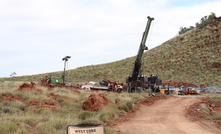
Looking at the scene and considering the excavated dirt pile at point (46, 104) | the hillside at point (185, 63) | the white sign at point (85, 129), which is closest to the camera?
the white sign at point (85, 129)

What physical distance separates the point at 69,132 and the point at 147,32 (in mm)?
24906

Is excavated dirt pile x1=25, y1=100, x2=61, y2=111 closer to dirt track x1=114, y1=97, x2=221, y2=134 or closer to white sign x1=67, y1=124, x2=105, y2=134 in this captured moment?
dirt track x1=114, y1=97, x2=221, y2=134

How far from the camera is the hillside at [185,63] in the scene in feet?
180

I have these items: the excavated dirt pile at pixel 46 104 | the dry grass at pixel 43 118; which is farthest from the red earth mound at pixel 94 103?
the excavated dirt pile at pixel 46 104

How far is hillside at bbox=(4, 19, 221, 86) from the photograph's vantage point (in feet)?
180

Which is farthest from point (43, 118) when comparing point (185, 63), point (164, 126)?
point (185, 63)

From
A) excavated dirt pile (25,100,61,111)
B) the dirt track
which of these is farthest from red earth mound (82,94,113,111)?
the dirt track

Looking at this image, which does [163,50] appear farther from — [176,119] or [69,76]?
[176,119]

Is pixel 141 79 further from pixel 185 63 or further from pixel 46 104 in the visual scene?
pixel 185 63

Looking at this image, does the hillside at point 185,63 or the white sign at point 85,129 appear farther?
the hillside at point 185,63

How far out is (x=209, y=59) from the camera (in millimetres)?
61938

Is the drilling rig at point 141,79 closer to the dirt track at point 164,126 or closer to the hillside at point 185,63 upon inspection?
the dirt track at point 164,126

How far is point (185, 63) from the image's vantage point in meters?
62.8

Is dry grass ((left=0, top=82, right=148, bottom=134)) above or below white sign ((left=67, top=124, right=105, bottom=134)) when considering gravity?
below
